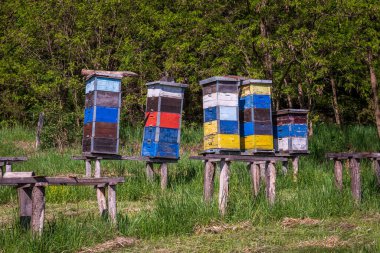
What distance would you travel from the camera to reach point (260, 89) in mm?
11938

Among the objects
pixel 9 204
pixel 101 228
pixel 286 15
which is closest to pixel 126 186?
pixel 9 204

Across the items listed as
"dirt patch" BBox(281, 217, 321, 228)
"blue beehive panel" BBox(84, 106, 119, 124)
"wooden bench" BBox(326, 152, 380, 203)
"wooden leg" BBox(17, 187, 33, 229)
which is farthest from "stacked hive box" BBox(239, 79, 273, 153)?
"wooden leg" BBox(17, 187, 33, 229)

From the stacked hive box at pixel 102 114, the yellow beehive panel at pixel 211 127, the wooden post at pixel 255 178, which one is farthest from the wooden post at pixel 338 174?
the stacked hive box at pixel 102 114

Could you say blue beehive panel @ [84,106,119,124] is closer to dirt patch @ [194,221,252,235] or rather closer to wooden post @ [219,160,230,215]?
wooden post @ [219,160,230,215]

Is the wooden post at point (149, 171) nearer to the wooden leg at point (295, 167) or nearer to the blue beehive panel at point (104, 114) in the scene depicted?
the blue beehive panel at point (104, 114)

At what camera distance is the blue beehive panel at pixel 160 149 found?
1352 centimetres

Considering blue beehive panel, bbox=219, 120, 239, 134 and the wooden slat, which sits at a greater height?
blue beehive panel, bbox=219, 120, 239, 134

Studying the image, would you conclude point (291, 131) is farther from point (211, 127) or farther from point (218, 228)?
point (218, 228)

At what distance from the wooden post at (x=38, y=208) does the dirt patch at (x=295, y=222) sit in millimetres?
3548

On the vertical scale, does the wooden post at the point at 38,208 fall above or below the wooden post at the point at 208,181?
below

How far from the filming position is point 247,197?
416 inches

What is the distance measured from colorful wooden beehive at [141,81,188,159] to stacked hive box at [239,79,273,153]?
196cm

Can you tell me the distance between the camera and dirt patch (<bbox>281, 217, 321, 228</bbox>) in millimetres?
9398

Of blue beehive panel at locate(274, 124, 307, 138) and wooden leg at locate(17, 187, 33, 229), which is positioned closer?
wooden leg at locate(17, 187, 33, 229)
